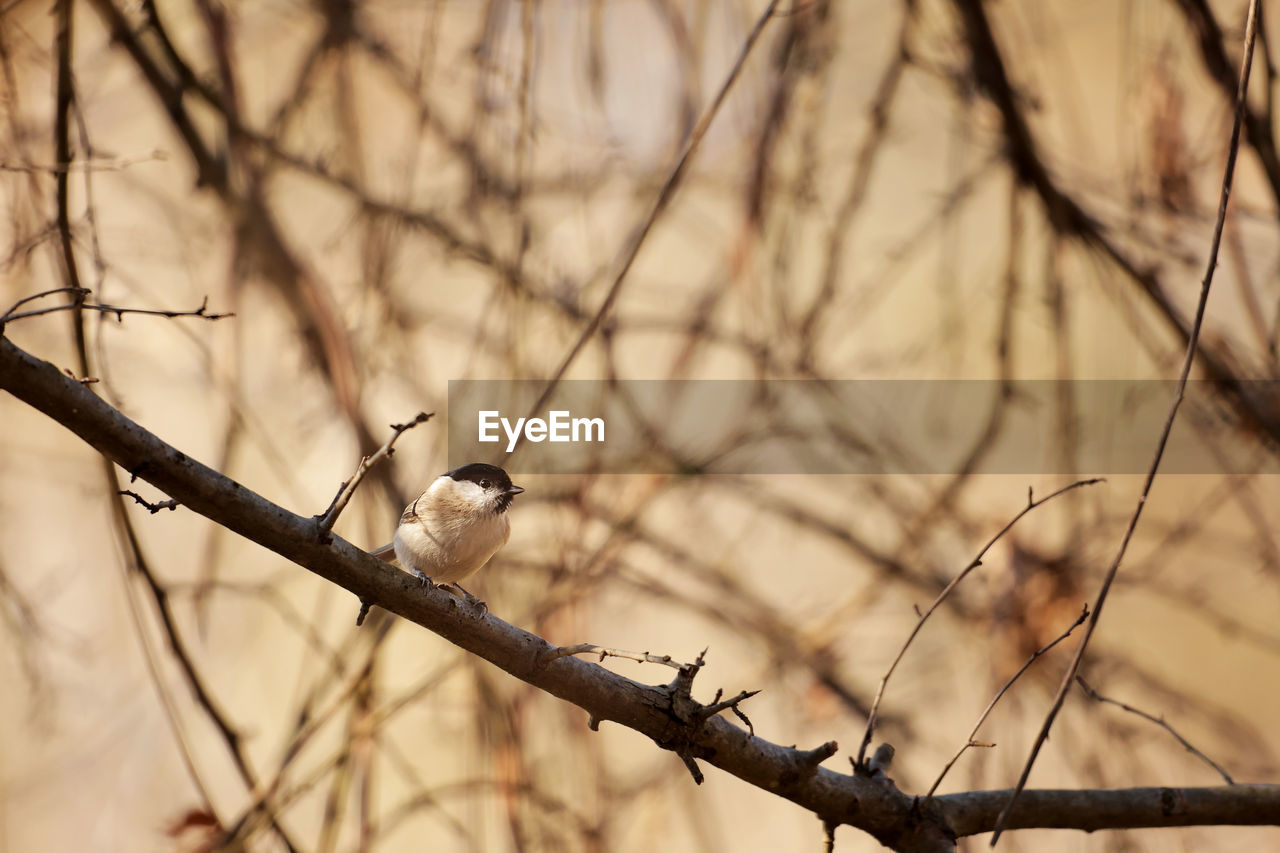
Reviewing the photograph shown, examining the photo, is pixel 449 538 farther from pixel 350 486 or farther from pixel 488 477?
pixel 350 486

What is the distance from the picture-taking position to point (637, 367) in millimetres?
1673

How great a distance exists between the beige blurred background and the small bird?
0.67 m

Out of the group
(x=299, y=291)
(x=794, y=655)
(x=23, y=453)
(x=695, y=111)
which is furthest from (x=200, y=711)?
(x=695, y=111)

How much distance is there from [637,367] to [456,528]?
3.06 feet

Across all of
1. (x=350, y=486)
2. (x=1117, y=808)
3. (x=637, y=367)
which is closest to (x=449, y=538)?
(x=350, y=486)

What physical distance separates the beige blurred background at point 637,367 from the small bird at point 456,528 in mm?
673

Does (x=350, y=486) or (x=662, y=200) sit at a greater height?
(x=662, y=200)

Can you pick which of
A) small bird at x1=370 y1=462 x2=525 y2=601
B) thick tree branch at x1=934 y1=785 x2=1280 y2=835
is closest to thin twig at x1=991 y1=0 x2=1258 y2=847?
thick tree branch at x1=934 y1=785 x2=1280 y2=835

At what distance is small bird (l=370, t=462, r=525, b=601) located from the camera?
2.53ft

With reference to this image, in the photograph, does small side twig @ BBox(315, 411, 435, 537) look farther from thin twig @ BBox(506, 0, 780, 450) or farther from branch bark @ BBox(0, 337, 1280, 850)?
thin twig @ BBox(506, 0, 780, 450)

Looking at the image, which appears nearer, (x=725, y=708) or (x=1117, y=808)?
(x=725, y=708)

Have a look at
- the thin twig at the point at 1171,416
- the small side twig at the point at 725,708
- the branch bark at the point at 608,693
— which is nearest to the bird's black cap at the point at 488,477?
the branch bark at the point at 608,693

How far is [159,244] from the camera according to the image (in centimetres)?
164

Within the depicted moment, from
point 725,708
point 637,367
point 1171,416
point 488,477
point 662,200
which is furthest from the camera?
point 637,367
